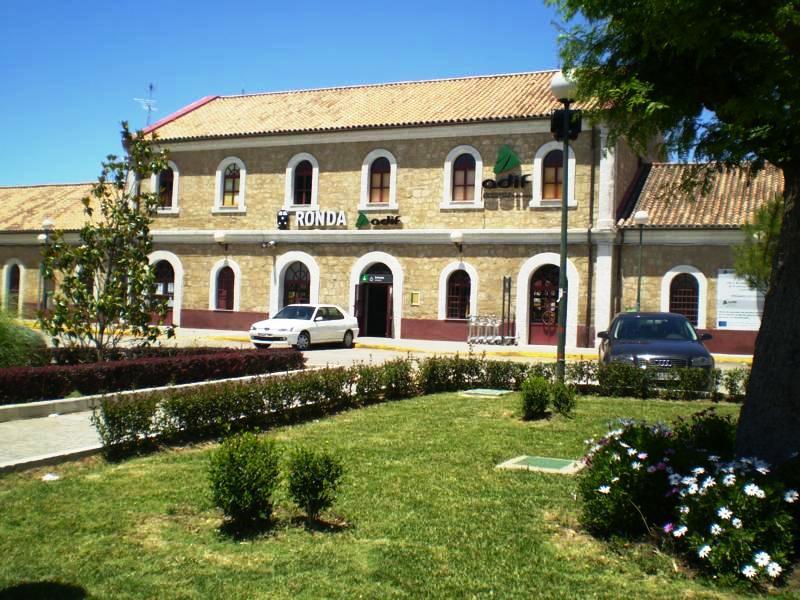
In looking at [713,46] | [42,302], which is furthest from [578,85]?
[42,302]

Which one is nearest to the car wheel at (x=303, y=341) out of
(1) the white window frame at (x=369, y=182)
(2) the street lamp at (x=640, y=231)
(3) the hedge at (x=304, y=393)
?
(1) the white window frame at (x=369, y=182)

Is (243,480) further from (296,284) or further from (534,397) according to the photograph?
(296,284)

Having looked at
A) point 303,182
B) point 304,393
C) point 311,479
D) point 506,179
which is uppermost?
point 303,182

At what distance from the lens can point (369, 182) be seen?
93.9ft

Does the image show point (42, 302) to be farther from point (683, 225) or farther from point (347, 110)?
point (683, 225)

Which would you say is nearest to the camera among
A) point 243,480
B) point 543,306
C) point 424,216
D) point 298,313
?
point 243,480

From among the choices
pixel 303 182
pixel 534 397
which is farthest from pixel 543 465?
pixel 303 182

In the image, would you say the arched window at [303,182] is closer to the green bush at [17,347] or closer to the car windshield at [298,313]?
the car windshield at [298,313]

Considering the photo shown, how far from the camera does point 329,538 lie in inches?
215

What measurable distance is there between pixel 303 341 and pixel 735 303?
13.8 metres

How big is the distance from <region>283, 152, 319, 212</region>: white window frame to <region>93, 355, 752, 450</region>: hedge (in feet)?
54.0

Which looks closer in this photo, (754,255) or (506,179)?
(754,255)

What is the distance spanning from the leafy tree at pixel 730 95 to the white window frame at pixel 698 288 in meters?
19.2

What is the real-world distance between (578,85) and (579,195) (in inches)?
762
